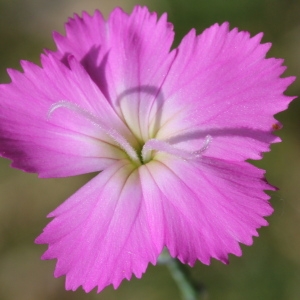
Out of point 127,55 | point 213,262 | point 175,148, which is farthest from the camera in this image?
point 213,262

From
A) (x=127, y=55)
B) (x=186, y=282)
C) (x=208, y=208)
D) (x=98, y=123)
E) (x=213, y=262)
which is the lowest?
(x=213, y=262)

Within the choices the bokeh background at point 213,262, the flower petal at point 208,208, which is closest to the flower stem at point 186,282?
the flower petal at point 208,208

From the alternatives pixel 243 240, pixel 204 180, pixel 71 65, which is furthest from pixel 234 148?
pixel 71 65

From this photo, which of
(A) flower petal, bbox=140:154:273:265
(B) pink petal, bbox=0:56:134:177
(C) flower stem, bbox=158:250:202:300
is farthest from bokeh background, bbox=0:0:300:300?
(B) pink petal, bbox=0:56:134:177

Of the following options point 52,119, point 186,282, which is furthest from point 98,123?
point 186,282

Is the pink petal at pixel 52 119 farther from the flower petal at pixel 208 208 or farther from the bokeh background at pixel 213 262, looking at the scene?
the bokeh background at pixel 213 262

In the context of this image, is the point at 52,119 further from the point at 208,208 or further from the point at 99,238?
the point at 208,208

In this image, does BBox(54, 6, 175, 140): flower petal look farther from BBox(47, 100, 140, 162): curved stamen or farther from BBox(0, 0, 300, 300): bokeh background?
BBox(0, 0, 300, 300): bokeh background
